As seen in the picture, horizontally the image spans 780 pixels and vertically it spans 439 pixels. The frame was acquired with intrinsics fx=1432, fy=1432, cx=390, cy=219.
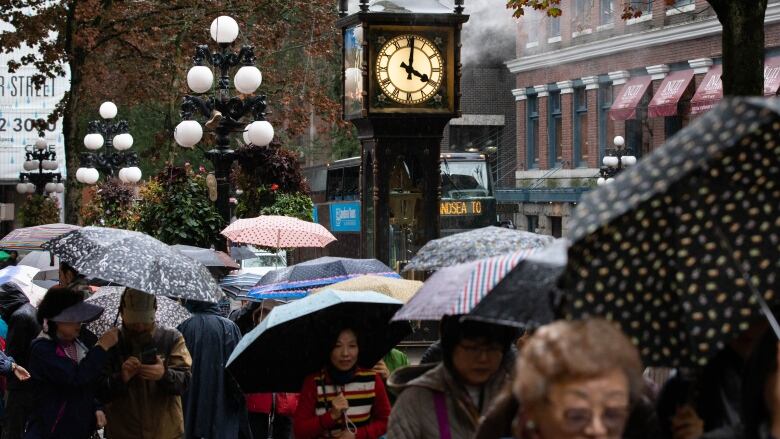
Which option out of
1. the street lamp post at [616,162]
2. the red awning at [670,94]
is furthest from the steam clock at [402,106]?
the red awning at [670,94]

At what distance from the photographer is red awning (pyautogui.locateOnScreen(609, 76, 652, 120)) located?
44.2 metres

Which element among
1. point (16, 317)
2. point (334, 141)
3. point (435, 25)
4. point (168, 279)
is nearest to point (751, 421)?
point (168, 279)

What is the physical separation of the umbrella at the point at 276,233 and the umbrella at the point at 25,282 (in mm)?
3613

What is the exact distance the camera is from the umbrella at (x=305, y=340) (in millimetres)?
7055

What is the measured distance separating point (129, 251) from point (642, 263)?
502 centimetres

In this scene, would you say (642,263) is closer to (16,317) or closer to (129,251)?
(129,251)

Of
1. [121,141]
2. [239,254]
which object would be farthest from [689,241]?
[121,141]

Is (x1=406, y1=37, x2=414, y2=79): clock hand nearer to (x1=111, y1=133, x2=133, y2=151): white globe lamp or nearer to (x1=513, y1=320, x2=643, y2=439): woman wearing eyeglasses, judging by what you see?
(x1=513, y1=320, x2=643, y2=439): woman wearing eyeglasses

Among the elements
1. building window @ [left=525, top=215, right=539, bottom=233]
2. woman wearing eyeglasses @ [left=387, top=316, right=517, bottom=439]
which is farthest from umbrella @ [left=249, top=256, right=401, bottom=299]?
building window @ [left=525, top=215, right=539, bottom=233]

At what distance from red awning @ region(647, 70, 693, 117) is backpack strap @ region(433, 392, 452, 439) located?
37434mm

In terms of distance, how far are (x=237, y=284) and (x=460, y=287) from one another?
28.8 ft

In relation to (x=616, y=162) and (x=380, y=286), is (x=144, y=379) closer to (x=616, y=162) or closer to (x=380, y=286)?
(x=380, y=286)

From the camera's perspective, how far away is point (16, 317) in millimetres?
10641

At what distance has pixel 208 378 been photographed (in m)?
9.80
